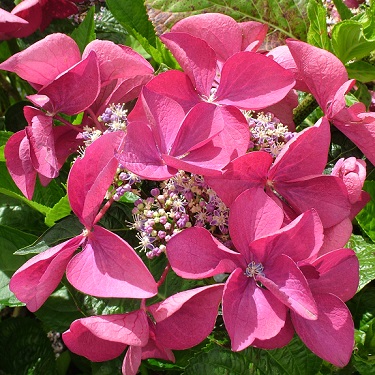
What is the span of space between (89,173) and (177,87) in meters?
0.13

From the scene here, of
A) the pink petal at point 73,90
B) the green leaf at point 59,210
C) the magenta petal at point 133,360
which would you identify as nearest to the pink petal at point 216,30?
the pink petal at point 73,90

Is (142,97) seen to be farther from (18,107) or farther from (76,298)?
(18,107)

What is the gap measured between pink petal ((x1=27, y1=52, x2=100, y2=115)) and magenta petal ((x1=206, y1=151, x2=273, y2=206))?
0.16 meters

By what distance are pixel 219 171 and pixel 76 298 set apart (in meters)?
0.26

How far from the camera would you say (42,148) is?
61 centimetres

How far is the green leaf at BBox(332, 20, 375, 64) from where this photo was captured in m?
0.71

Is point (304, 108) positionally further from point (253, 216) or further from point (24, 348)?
point (24, 348)

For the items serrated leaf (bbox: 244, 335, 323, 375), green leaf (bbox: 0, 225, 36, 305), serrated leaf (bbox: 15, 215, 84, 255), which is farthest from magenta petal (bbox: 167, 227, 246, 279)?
green leaf (bbox: 0, 225, 36, 305)

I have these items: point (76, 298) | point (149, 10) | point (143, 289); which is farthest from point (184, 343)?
point (149, 10)

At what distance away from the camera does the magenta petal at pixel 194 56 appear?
2.08ft

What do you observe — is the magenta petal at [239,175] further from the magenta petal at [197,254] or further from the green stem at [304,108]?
the green stem at [304,108]

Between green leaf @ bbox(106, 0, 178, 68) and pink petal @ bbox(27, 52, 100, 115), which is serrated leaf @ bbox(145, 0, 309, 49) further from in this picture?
pink petal @ bbox(27, 52, 100, 115)

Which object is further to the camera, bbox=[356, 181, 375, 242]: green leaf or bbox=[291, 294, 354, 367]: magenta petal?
bbox=[356, 181, 375, 242]: green leaf

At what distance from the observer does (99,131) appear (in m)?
0.62
